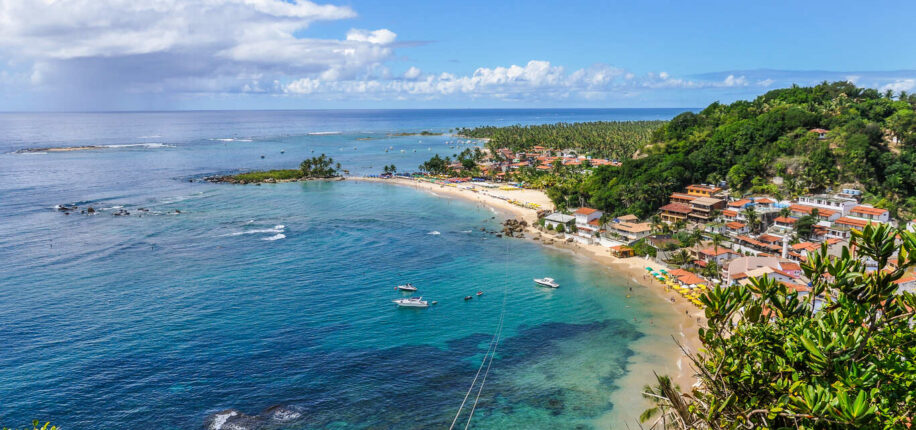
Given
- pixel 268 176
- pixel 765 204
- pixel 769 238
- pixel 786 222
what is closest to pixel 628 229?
pixel 769 238

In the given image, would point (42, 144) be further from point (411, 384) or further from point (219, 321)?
point (411, 384)

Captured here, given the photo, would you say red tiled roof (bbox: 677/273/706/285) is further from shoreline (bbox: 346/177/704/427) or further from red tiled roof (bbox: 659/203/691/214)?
red tiled roof (bbox: 659/203/691/214)

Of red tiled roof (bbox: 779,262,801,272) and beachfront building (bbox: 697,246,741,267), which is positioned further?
beachfront building (bbox: 697,246,741,267)

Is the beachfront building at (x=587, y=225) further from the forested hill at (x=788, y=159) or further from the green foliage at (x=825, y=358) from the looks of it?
the green foliage at (x=825, y=358)

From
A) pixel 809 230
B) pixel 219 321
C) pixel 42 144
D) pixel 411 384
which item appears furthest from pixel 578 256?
pixel 42 144

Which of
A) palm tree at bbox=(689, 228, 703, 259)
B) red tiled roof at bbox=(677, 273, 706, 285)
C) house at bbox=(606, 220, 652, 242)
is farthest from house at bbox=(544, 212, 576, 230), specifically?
red tiled roof at bbox=(677, 273, 706, 285)

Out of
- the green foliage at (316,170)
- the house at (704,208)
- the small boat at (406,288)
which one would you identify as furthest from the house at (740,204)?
the green foliage at (316,170)

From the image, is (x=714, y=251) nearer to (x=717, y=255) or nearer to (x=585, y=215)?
(x=717, y=255)
